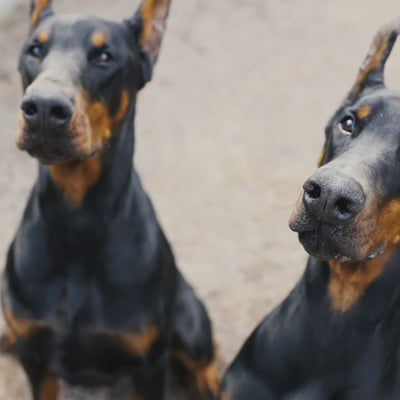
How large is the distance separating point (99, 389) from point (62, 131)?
163cm

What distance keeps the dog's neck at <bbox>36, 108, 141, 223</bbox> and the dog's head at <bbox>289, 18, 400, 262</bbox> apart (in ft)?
2.79

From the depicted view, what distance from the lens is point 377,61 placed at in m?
2.82

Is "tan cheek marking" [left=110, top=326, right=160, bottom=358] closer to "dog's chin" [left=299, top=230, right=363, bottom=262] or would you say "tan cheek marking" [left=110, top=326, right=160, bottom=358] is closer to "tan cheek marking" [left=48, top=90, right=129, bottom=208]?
"tan cheek marking" [left=48, top=90, right=129, bottom=208]

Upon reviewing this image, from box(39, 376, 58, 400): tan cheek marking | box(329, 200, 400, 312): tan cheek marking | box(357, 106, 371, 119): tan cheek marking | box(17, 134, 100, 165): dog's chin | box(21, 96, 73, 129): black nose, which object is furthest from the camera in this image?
box(39, 376, 58, 400): tan cheek marking

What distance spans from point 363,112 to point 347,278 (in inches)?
22.5

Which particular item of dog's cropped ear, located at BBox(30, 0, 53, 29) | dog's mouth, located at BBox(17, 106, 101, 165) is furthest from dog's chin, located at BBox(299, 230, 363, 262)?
dog's cropped ear, located at BBox(30, 0, 53, 29)

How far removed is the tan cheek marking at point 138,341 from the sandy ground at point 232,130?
0.79 metres

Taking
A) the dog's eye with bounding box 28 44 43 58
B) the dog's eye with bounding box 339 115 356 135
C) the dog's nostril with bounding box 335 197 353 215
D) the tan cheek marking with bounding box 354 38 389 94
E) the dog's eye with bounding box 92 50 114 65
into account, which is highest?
the tan cheek marking with bounding box 354 38 389 94

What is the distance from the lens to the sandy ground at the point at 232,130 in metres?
4.68

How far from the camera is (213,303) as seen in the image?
4.47 m

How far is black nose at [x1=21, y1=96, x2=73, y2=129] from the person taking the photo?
277cm

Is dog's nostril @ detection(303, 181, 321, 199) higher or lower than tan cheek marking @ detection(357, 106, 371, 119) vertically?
lower

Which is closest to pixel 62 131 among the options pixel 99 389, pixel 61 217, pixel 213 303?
pixel 61 217

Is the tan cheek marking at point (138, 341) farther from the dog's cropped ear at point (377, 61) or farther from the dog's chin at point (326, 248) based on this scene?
the dog's cropped ear at point (377, 61)
